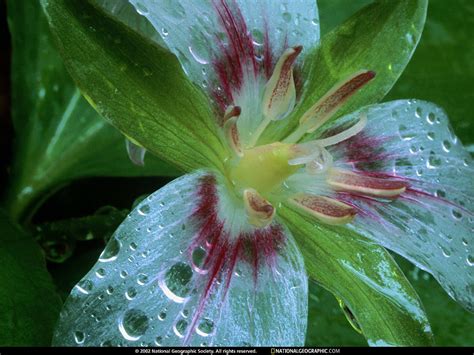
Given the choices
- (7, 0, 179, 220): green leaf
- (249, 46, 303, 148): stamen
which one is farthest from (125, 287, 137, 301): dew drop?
(7, 0, 179, 220): green leaf

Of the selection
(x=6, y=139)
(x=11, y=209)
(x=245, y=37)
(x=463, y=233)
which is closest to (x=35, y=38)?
(x=6, y=139)

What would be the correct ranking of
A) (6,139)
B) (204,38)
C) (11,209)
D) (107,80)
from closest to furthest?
(107,80), (204,38), (11,209), (6,139)

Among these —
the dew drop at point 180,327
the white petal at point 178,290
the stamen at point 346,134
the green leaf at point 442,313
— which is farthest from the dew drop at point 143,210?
the green leaf at point 442,313

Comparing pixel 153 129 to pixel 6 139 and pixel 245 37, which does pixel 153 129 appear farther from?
pixel 6 139

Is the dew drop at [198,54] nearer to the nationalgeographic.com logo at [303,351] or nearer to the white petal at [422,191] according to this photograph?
the white petal at [422,191]

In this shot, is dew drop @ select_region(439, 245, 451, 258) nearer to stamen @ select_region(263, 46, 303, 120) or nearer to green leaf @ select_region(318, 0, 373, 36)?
stamen @ select_region(263, 46, 303, 120)

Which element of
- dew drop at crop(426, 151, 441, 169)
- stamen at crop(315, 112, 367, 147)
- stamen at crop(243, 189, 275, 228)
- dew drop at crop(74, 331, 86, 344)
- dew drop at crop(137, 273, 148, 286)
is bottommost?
dew drop at crop(426, 151, 441, 169)

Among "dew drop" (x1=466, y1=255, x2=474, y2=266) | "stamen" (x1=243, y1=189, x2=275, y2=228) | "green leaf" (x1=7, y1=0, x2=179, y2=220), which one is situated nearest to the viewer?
"stamen" (x1=243, y1=189, x2=275, y2=228)
